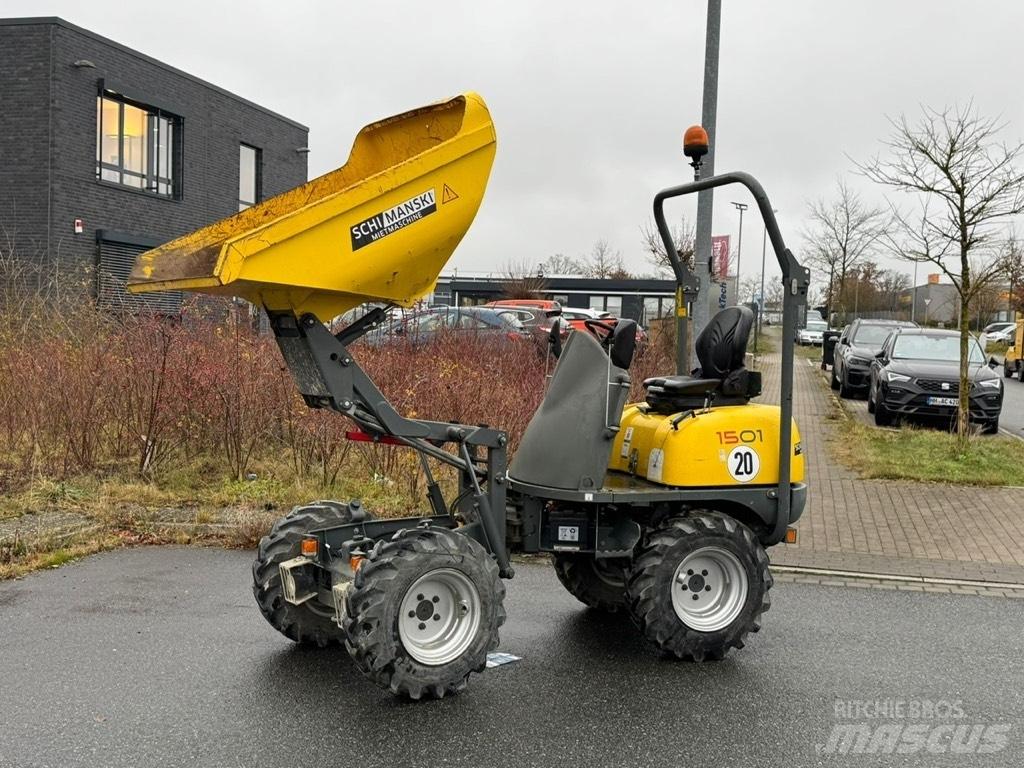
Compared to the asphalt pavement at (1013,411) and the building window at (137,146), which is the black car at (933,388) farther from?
the building window at (137,146)

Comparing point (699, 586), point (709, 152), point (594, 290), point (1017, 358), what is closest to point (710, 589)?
point (699, 586)

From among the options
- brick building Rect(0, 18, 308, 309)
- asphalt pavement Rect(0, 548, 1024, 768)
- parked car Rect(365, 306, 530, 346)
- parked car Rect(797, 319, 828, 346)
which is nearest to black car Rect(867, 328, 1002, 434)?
parked car Rect(365, 306, 530, 346)

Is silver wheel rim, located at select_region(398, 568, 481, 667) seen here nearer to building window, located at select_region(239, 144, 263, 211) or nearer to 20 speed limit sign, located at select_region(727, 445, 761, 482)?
20 speed limit sign, located at select_region(727, 445, 761, 482)

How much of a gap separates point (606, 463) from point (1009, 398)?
21.9 meters

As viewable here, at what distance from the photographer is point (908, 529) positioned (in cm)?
825

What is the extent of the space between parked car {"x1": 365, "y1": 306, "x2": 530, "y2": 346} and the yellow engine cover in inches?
255

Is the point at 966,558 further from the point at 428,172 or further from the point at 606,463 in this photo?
the point at 428,172

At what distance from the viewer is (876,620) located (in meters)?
5.71

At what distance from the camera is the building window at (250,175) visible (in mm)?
27281

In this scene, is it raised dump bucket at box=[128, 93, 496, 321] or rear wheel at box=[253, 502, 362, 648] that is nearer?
raised dump bucket at box=[128, 93, 496, 321]

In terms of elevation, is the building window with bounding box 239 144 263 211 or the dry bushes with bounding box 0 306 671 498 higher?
the building window with bounding box 239 144 263 211

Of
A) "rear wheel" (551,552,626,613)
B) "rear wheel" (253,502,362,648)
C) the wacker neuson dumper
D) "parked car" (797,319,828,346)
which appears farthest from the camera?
"parked car" (797,319,828,346)

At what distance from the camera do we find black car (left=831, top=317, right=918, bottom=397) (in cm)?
1916

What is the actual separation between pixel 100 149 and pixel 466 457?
19695 millimetres
